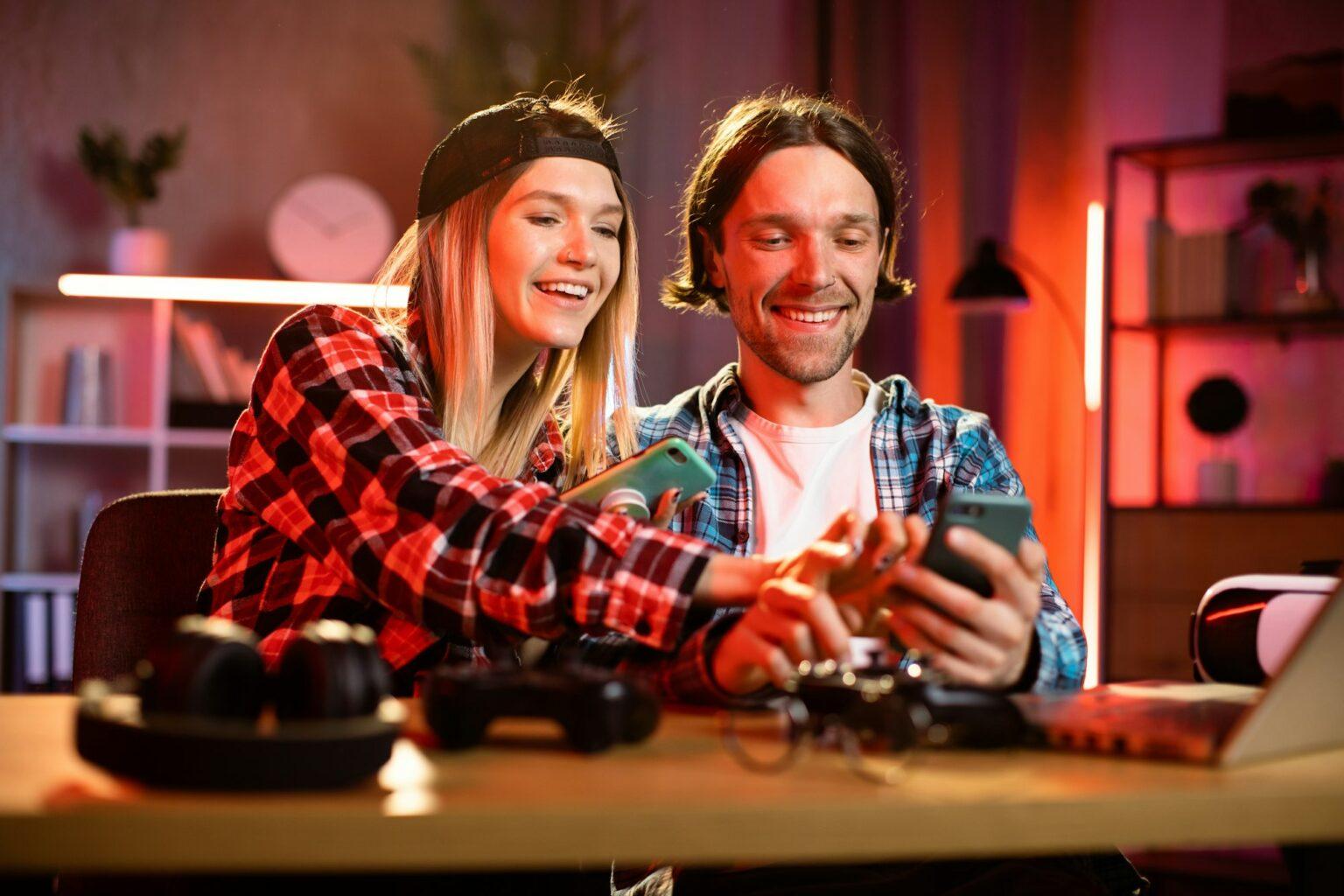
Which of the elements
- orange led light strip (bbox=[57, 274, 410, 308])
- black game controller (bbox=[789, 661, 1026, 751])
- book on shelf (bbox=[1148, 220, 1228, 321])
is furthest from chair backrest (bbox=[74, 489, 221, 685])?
book on shelf (bbox=[1148, 220, 1228, 321])

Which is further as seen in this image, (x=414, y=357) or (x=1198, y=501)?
(x=1198, y=501)

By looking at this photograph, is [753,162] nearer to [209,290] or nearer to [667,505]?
[667,505]

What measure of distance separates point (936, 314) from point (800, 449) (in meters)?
2.73

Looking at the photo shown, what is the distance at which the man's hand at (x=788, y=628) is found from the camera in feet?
2.90

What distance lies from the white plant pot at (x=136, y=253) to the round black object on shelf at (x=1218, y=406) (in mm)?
3205

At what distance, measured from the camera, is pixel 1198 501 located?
13.0 ft

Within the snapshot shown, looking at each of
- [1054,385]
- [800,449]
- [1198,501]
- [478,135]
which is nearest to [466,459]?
[478,135]

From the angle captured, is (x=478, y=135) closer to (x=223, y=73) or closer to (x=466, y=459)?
(x=466, y=459)

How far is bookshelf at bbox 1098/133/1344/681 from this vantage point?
12.3ft

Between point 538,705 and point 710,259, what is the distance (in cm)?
146

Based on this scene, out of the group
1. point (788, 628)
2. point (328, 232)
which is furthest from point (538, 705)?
point (328, 232)

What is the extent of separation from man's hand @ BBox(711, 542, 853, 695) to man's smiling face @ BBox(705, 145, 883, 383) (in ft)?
3.30

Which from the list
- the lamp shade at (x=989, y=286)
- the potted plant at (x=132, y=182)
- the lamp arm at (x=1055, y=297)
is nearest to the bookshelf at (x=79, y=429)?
the potted plant at (x=132, y=182)

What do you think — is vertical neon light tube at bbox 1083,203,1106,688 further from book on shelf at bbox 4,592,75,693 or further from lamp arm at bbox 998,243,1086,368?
book on shelf at bbox 4,592,75,693
